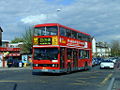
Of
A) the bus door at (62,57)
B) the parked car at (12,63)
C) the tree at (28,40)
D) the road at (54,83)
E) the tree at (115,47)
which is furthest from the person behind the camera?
the tree at (115,47)

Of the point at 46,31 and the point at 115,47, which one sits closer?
the point at 46,31

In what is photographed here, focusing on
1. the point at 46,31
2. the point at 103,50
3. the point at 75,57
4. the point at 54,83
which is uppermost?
A: the point at 103,50

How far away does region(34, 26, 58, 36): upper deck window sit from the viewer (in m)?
20.6

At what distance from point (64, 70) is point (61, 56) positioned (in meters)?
1.54

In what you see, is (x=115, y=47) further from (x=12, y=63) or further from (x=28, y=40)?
(x=12, y=63)

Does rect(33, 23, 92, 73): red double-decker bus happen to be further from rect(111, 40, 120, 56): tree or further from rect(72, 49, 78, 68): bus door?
rect(111, 40, 120, 56): tree

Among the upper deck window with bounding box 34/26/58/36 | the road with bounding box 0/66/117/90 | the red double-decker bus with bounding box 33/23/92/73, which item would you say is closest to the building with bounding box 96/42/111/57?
the red double-decker bus with bounding box 33/23/92/73

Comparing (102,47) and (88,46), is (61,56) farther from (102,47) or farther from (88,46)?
(102,47)

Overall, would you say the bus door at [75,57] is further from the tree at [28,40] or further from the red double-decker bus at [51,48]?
the tree at [28,40]

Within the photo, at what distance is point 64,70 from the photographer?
21953 mm

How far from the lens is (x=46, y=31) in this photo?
21.0 metres

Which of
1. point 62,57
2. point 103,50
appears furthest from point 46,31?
point 103,50

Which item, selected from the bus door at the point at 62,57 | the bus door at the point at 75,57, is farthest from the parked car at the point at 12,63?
the bus door at the point at 62,57

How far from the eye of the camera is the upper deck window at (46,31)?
20625 millimetres
